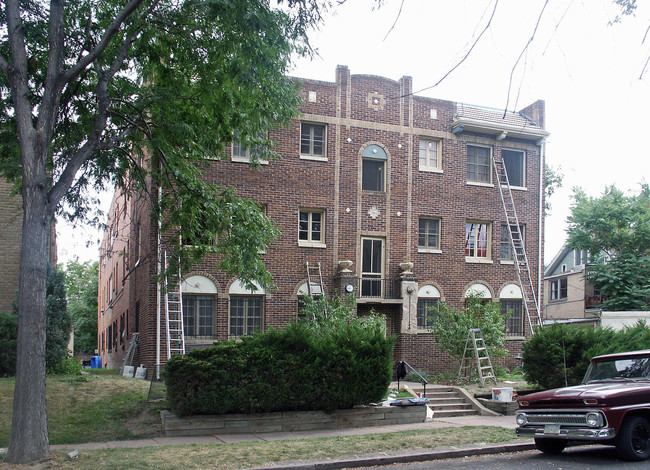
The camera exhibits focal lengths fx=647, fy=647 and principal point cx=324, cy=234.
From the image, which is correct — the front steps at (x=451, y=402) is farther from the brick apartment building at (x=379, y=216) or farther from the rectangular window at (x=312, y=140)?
the rectangular window at (x=312, y=140)

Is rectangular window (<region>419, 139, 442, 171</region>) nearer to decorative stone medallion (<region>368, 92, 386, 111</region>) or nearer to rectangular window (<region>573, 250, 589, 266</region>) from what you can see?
decorative stone medallion (<region>368, 92, 386, 111</region>)

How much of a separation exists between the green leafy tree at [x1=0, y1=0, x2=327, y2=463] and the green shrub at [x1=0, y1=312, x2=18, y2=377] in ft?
13.0

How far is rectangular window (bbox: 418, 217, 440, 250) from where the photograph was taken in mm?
24359

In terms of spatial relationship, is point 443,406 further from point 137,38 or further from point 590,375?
point 137,38

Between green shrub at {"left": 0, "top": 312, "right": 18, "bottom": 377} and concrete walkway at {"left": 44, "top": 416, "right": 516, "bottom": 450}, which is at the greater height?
green shrub at {"left": 0, "top": 312, "right": 18, "bottom": 377}

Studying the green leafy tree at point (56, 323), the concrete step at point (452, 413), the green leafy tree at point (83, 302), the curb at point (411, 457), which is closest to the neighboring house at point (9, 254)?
the green leafy tree at point (56, 323)

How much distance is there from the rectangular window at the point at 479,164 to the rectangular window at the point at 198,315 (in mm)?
11284

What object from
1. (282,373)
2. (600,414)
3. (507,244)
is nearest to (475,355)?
(507,244)

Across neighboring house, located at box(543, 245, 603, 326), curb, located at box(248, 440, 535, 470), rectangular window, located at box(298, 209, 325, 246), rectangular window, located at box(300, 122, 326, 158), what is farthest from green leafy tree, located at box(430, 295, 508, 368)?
neighboring house, located at box(543, 245, 603, 326)

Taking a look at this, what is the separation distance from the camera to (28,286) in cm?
1045

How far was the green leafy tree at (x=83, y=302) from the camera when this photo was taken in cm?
6212

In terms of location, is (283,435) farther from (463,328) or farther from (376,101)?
(376,101)

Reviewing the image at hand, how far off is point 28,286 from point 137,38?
19.2 ft

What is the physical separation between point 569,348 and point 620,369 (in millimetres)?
6577
